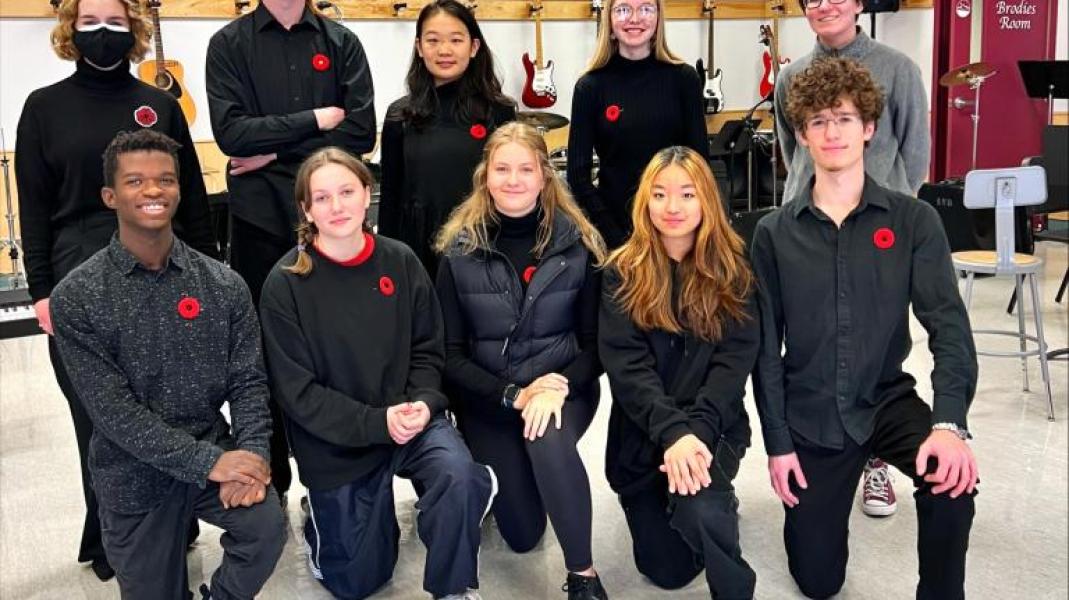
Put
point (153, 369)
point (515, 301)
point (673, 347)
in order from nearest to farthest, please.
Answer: point (153, 369) < point (673, 347) < point (515, 301)

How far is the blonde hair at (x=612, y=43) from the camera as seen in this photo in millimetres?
2932

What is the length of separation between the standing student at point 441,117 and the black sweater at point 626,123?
0.28 m

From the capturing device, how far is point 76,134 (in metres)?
2.43

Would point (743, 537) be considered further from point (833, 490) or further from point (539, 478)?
point (539, 478)

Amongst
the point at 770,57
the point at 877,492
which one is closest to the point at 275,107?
the point at 877,492

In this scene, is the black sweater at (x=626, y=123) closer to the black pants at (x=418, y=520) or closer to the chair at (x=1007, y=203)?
the black pants at (x=418, y=520)

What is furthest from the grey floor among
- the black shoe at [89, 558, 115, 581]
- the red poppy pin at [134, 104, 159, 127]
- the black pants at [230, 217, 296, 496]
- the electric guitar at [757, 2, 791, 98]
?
the electric guitar at [757, 2, 791, 98]

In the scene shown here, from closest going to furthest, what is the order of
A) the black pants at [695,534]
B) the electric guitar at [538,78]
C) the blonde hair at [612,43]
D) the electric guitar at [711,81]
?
the black pants at [695,534] < the blonde hair at [612,43] < the electric guitar at [538,78] < the electric guitar at [711,81]

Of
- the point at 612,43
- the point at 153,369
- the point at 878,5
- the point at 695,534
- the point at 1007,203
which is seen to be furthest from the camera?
the point at 878,5

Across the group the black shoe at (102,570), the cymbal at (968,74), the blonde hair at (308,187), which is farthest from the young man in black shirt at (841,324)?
the cymbal at (968,74)

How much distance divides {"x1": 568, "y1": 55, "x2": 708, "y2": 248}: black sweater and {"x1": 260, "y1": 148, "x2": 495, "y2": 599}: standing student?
736mm

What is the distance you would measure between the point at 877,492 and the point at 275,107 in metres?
2.09

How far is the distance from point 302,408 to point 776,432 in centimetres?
117

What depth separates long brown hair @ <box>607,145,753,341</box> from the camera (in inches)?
96.0
